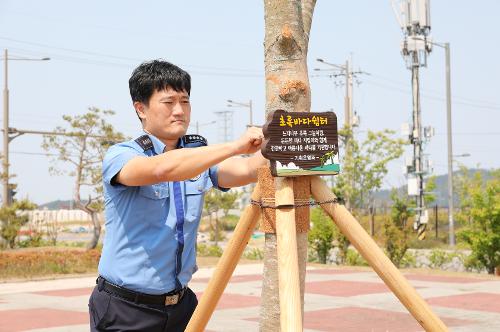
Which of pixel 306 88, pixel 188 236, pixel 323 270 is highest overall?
pixel 306 88

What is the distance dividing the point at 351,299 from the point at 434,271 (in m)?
5.03

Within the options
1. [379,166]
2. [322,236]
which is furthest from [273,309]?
[379,166]

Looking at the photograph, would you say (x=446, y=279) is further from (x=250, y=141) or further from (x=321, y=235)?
(x=250, y=141)

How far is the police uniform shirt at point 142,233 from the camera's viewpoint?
3125 mm

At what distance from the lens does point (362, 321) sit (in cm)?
905

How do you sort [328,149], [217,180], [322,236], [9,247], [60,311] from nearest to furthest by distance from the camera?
1. [328,149]
2. [217,180]
3. [60,311]
4. [322,236]
5. [9,247]

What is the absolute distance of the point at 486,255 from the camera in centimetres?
1574

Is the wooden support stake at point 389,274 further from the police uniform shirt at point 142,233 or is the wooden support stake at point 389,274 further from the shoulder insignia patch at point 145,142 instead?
the shoulder insignia patch at point 145,142

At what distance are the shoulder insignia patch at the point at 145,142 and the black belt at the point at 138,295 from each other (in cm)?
53

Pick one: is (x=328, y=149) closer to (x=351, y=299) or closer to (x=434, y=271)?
(x=351, y=299)

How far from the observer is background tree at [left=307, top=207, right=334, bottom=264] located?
18062mm

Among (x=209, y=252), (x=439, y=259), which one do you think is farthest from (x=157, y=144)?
(x=209, y=252)

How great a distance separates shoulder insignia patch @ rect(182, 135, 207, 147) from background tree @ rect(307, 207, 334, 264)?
48.0 ft

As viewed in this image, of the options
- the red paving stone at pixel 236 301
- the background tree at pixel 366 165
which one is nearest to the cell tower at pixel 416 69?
the background tree at pixel 366 165
